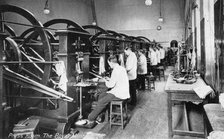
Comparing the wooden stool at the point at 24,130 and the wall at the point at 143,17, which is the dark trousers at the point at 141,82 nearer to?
the wooden stool at the point at 24,130

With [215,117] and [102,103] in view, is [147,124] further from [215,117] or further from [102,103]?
[215,117]

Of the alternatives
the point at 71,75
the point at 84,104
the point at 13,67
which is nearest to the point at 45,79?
the point at 71,75

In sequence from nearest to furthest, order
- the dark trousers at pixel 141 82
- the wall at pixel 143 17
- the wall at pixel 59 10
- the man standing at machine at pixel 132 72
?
1. the man standing at machine at pixel 132 72
2. the dark trousers at pixel 141 82
3. the wall at pixel 59 10
4. the wall at pixel 143 17

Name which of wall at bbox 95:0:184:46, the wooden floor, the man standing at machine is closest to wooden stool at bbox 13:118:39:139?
the wooden floor

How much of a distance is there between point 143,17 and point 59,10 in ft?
Answer: 23.2

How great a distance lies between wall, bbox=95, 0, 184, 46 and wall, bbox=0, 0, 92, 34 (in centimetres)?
166

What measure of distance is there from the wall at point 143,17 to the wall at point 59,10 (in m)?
1.66

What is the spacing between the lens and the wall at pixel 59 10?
1264cm

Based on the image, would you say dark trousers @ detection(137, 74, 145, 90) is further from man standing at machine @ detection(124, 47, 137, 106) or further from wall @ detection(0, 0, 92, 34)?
wall @ detection(0, 0, 92, 34)

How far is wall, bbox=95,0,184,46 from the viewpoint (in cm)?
1761

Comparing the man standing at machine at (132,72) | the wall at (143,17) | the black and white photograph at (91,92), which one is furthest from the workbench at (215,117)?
the wall at (143,17)

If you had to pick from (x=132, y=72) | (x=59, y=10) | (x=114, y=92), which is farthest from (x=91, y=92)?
(x=59, y=10)

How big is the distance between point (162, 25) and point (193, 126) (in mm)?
14087

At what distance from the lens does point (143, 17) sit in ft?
59.8
